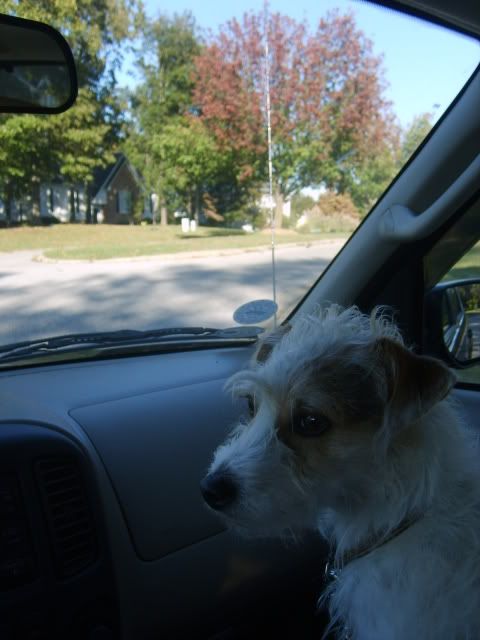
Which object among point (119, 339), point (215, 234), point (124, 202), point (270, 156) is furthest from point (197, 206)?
point (119, 339)

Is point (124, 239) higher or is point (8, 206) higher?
point (8, 206)

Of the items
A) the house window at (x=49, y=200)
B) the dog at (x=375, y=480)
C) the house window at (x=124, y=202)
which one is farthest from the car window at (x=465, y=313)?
the house window at (x=49, y=200)

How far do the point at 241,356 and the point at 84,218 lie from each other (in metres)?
1.78

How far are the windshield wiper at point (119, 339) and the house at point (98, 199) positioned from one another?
3.39 ft

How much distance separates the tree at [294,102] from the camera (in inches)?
171

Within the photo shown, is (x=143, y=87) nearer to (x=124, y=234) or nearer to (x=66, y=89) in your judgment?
(x=124, y=234)

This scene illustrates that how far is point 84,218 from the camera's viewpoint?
504 centimetres

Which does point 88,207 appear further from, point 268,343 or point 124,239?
point 268,343

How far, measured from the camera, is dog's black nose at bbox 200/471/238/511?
96.1 inches

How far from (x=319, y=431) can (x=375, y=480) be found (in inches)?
11.6

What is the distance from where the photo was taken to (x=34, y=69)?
125 inches

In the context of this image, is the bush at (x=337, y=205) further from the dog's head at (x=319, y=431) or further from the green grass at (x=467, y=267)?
the dog's head at (x=319, y=431)

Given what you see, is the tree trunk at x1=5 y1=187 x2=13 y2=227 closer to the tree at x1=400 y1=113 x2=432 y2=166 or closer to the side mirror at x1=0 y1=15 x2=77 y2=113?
the side mirror at x1=0 y1=15 x2=77 y2=113

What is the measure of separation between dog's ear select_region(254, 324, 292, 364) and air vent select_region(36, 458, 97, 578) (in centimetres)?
107
